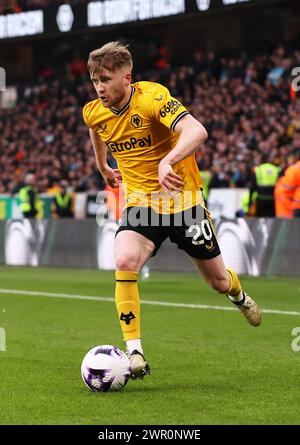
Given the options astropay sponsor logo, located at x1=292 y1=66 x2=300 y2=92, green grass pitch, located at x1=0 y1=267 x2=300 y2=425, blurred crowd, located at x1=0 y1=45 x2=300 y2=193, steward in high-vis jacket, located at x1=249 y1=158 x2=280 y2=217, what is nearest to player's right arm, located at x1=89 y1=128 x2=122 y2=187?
green grass pitch, located at x1=0 y1=267 x2=300 y2=425

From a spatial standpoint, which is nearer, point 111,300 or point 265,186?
point 111,300

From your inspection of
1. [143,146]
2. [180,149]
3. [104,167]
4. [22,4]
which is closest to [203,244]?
[143,146]

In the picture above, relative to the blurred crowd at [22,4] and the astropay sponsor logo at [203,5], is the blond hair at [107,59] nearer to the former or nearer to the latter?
the astropay sponsor logo at [203,5]

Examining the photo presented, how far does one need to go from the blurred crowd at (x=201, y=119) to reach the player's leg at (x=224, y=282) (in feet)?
36.6

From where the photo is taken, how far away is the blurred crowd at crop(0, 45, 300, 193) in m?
24.0

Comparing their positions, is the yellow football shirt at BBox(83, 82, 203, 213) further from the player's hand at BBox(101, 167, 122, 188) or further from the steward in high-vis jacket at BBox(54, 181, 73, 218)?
the steward in high-vis jacket at BBox(54, 181, 73, 218)

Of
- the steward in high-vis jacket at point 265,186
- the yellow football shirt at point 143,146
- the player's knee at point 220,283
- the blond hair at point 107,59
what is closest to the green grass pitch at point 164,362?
the player's knee at point 220,283

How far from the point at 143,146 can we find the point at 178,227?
618mm

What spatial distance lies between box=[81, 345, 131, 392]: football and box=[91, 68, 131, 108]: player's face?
1708 millimetres

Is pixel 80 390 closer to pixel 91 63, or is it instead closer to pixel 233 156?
pixel 91 63

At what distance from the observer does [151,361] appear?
26.2ft

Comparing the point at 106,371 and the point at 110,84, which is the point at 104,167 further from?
the point at 106,371

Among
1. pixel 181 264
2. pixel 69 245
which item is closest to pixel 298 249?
pixel 181 264

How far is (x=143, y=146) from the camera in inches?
282
